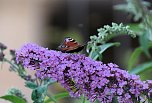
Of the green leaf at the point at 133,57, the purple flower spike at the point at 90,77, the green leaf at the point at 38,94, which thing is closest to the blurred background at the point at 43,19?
the green leaf at the point at 133,57

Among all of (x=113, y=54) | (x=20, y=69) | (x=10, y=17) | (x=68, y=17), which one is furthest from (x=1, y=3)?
(x=20, y=69)

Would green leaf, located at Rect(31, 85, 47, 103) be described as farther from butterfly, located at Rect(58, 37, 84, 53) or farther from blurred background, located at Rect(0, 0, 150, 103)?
blurred background, located at Rect(0, 0, 150, 103)

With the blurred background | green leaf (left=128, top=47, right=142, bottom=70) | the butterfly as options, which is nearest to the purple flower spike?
the butterfly

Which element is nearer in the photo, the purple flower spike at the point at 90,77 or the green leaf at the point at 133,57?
the purple flower spike at the point at 90,77

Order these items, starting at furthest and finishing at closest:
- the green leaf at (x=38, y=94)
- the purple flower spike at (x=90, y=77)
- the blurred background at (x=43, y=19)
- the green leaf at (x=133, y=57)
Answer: the blurred background at (x=43, y=19), the green leaf at (x=133, y=57), the green leaf at (x=38, y=94), the purple flower spike at (x=90, y=77)

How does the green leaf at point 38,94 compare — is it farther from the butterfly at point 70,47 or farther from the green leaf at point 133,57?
the green leaf at point 133,57
